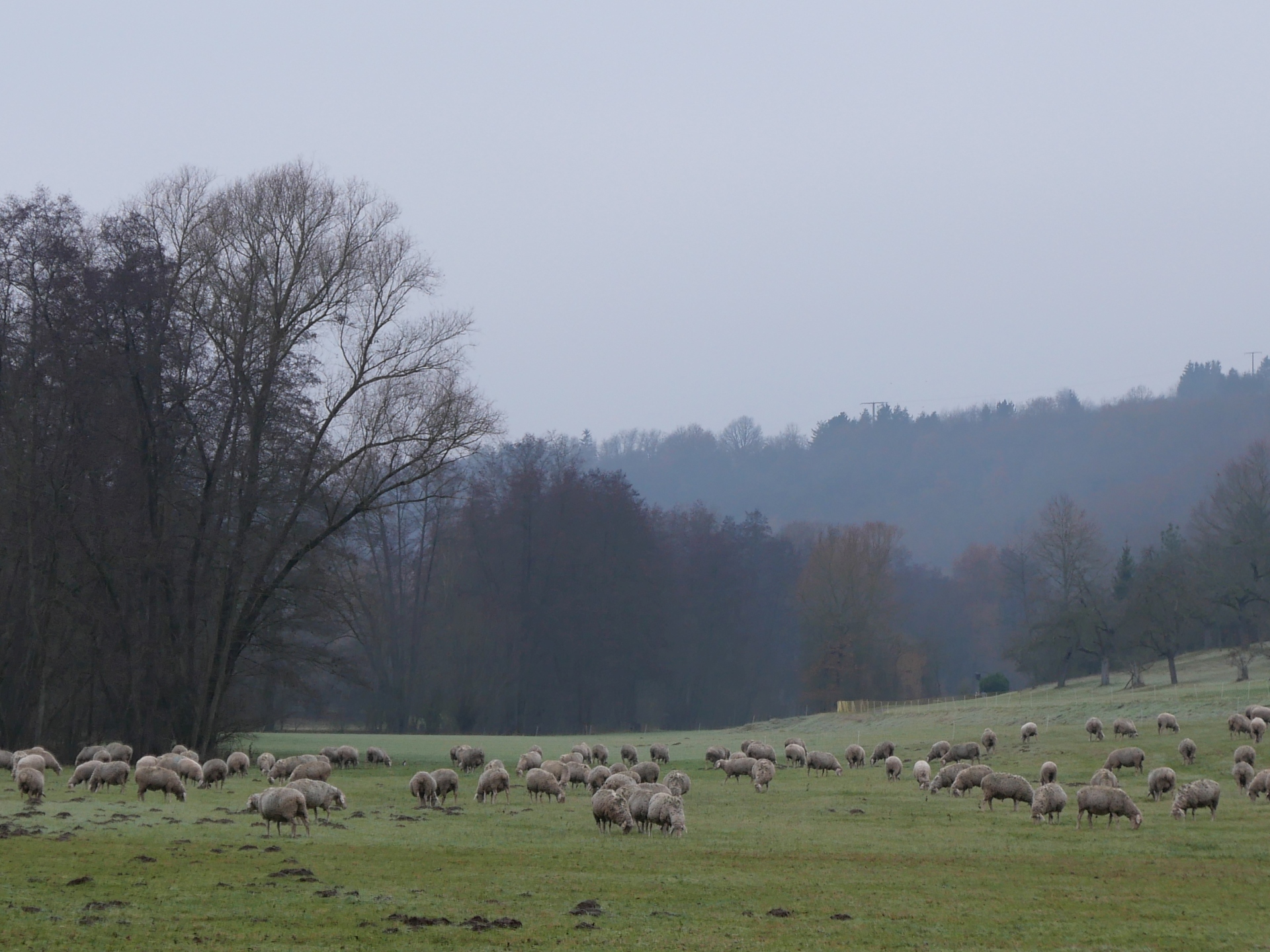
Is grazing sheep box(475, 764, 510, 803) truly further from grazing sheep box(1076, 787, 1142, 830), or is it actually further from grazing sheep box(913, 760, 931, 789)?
grazing sheep box(1076, 787, 1142, 830)

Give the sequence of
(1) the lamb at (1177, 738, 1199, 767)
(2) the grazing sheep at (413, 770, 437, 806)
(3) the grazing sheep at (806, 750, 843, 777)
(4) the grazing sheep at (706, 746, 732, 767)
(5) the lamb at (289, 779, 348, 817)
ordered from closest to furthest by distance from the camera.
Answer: (5) the lamb at (289, 779, 348, 817)
(2) the grazing sheep at (413, 770, 437, 806)
(1) the lamb at (1177, 738, 1199, 767)
(3) the grazing sheep at (806, 750, 843, 777)
(4) the grazing sheep at (706, 746, 732, 767)

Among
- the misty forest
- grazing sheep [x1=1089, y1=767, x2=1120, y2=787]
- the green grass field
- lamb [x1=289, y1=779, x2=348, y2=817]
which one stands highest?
the misty forest

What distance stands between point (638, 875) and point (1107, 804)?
10688 mm

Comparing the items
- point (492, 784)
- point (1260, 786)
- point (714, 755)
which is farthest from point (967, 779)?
point (714, 755)

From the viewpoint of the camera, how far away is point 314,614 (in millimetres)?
43219

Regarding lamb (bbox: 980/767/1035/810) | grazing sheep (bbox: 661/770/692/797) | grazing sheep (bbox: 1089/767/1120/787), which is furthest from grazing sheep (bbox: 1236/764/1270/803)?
grazing sheep (bbox: 661/770/692/797)

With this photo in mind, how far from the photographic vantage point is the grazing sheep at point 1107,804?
22312 mm

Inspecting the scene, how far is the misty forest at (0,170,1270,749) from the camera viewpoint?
4162cm

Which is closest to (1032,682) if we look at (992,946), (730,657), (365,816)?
(730,657)

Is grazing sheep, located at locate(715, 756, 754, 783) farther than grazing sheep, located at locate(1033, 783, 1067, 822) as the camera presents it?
Yes

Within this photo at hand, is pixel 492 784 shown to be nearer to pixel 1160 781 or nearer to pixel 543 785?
pixel 543 785

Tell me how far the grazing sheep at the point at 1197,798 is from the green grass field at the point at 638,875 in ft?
1.17

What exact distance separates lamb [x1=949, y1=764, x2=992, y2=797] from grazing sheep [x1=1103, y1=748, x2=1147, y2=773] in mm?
5354

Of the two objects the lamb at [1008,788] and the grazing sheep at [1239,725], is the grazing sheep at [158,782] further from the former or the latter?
the grazing sheep at [1239,725]
